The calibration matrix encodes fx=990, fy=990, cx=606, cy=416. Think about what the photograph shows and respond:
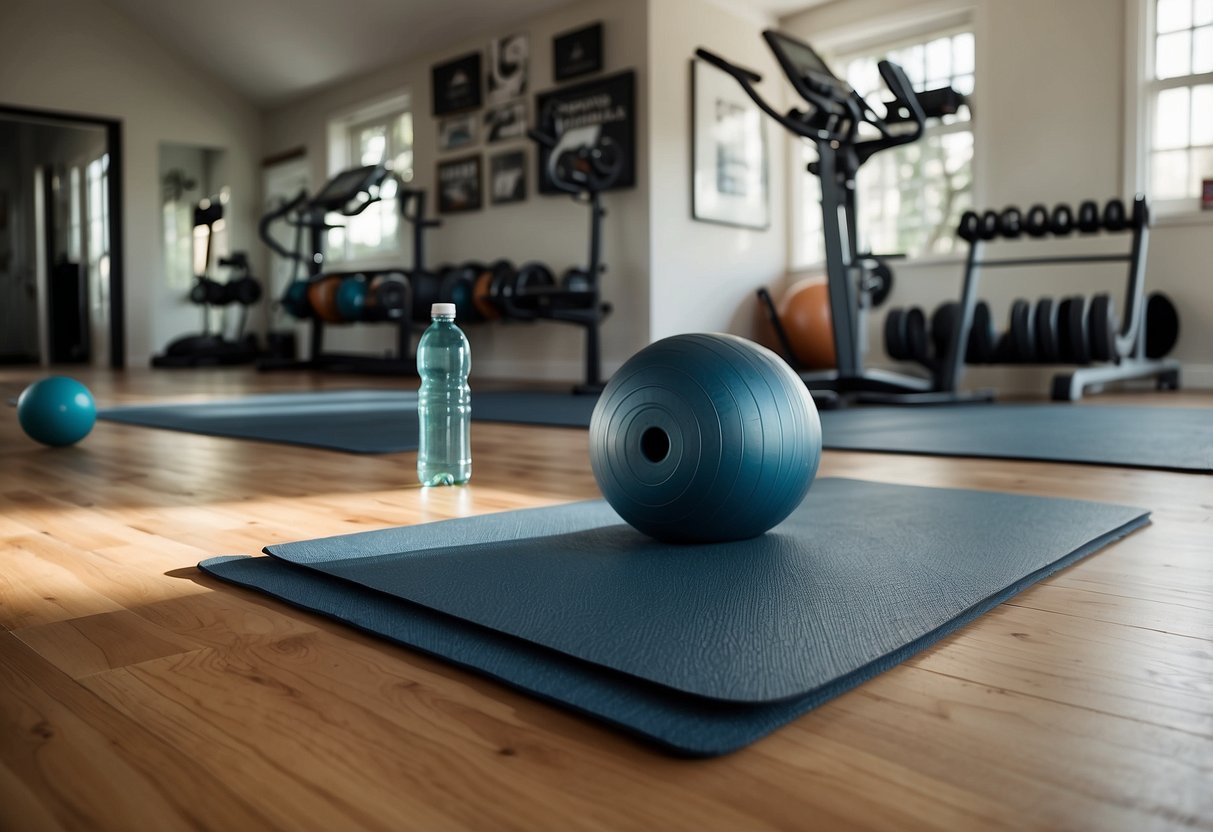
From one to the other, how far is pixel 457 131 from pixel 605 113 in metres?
1.54

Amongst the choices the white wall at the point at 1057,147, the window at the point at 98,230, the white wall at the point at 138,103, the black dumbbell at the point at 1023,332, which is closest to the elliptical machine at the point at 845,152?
the black dumbbell at the point at 1023,332

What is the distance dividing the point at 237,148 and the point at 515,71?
383cm

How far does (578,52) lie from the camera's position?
6316 mm

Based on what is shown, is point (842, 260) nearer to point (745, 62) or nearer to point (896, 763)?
point (745, 62)

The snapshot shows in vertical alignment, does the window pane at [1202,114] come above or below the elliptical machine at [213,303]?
above

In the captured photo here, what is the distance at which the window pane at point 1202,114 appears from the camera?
5.09m

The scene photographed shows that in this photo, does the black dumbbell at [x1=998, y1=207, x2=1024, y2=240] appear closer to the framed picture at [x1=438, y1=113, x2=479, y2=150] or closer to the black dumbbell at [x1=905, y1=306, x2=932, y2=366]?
the black dumbbell at [x1=905, y1=306, x2=932, y2=366]

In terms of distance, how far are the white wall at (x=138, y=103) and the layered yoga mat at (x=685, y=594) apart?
8.52m

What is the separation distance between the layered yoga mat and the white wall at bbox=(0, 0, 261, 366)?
8.52 metres

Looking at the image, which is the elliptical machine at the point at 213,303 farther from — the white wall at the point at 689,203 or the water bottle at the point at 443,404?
the water bottle at the point at 443,404

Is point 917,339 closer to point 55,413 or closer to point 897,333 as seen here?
point 897,333

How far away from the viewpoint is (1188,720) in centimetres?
73

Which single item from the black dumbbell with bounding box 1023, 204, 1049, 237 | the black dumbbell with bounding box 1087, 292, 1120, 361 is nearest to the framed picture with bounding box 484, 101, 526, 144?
the black dumbbell with bounding box 1023, 204, 1049, 237

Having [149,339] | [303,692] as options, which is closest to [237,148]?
[149,339]
